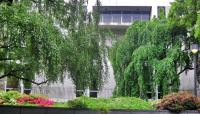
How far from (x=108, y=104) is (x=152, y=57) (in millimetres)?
12172

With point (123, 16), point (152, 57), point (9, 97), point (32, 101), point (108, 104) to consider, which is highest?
point (123, 16)

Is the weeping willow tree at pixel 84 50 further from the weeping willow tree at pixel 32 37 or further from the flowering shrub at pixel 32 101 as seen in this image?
the flowering shrub at pixel 32 101

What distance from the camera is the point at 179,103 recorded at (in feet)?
→ 75.5

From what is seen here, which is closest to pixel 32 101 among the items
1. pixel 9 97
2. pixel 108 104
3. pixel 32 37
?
pixel 9 97

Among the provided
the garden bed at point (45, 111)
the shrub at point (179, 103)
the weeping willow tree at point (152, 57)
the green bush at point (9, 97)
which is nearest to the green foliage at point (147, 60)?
the weeping willow tree at point (152, 57)

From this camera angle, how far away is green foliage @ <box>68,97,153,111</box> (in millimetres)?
21719

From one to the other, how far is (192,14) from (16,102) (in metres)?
10.3

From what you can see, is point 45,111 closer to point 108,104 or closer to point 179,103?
point 108,104

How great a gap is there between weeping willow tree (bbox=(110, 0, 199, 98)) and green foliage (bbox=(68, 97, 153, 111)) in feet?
31.0

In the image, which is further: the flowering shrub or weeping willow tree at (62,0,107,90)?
the flowering shrub

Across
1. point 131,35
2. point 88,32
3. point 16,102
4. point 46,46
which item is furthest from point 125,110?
point 131,35

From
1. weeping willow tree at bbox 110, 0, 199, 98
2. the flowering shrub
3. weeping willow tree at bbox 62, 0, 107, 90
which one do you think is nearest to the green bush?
the flowering shrub

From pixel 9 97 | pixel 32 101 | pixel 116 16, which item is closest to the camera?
pixel 32 101

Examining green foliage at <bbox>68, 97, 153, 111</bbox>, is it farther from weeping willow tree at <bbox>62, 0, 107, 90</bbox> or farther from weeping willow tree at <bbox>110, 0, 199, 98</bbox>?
weeping willow tree at <bbox>110, 0, 199, 98</bbox>
